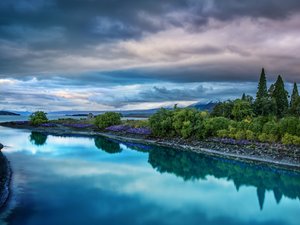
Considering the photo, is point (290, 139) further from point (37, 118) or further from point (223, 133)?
point (37, 118)

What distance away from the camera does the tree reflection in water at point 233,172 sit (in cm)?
2903

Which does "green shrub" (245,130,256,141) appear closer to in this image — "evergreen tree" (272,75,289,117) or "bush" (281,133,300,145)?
"bush" (281,133,300,145)

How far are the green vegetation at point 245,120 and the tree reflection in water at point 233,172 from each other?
840 centimetres

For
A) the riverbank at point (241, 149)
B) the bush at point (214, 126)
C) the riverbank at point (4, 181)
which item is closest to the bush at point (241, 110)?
the bush at point (214, 126)

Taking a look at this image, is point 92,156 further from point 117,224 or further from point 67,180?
point 117,224

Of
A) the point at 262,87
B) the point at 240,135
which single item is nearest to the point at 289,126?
the point at 240,135

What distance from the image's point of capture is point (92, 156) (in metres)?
45.6

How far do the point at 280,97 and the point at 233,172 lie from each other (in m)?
40.3

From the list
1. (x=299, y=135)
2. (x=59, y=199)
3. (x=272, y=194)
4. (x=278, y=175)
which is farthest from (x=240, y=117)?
(x=59, y=199)

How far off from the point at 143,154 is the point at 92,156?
7047mm

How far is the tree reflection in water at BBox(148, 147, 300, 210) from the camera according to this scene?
95.2ft

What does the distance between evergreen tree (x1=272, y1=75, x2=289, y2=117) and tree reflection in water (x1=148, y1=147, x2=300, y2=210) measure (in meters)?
30.3

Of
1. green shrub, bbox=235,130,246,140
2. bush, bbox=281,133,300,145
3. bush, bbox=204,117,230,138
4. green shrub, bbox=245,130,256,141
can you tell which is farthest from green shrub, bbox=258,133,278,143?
bush, bbox=204,117,230,138

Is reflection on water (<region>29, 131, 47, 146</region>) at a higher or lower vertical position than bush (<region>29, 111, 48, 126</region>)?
lower
